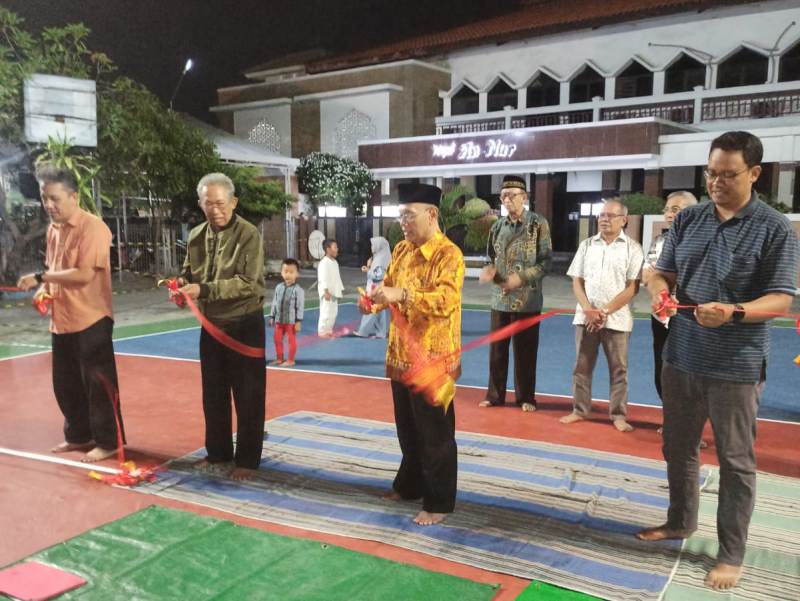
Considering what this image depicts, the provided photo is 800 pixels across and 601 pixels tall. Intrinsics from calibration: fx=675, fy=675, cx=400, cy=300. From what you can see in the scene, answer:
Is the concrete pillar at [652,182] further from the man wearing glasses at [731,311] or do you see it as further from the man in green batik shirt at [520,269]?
the man wearing glasses at [731,311]

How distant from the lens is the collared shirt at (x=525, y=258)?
5828mm

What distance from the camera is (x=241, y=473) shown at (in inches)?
173

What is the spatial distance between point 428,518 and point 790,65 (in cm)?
2077

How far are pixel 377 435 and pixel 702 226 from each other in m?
3.02

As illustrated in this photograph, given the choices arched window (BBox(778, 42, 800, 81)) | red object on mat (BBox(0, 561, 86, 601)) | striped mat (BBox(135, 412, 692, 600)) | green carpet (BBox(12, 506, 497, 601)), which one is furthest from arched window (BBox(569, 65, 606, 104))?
red object on mat (BBox(0, 561, 86, 601))

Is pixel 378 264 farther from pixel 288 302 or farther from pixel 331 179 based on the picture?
pixel 331 179

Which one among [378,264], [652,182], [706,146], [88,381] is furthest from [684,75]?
[88,381]

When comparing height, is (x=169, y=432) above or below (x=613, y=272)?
below

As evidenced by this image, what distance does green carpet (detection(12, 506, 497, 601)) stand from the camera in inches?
118

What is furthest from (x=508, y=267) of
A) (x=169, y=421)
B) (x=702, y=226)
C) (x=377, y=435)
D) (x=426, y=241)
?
(x=169, y=421)

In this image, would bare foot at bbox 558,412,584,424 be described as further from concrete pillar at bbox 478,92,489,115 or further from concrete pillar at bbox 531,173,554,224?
concrete pillar at bbox 478,92,489,115

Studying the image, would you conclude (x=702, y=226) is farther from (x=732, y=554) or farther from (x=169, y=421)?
(x=169, y=421)

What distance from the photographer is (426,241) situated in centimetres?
364

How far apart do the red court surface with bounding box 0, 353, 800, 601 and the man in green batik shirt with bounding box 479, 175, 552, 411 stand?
0.52 m
